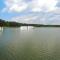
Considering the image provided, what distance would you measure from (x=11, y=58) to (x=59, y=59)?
4019 millimetres

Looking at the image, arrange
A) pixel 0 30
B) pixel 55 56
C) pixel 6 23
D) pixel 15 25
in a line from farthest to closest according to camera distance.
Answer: pixel 15 25
pixel 6 23
pixel 0 30
pixel 55 56

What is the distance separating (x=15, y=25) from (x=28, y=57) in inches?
4591

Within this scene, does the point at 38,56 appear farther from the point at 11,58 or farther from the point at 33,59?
the point at 11,58

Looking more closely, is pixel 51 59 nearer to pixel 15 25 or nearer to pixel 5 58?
pixel 5 58

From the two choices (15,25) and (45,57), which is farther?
(15,25)

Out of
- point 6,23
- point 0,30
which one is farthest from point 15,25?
point 0,30

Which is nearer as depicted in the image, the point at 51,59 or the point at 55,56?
the point at 51,59

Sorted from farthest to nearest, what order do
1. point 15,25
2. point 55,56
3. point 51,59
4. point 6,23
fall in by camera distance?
1. point 15,25
2. point 6,23
3. point 55,56
4. point 51,59

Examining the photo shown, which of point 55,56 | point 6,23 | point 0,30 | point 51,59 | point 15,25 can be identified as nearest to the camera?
point 51,59

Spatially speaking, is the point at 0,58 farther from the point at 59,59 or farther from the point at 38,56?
the point at 59,59

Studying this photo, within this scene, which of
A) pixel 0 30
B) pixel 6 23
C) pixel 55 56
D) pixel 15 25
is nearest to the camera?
pixel 55 56

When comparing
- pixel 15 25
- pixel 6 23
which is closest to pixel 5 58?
pixel 6 23

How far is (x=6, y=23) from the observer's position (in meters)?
113

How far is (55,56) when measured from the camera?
16.3 m
